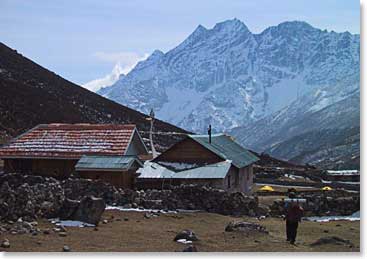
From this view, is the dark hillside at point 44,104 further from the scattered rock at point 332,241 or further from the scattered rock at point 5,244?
the scattered rock at point 332,241

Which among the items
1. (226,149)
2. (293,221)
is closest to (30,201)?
(293,221)

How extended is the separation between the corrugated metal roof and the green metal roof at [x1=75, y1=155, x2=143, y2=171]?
320mm

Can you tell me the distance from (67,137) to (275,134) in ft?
544

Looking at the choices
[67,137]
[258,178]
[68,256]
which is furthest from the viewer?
[258,178]

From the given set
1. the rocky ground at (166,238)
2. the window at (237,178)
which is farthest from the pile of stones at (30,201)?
the window at (237,178)

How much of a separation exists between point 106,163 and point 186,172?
1.99 metres

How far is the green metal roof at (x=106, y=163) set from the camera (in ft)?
51.0

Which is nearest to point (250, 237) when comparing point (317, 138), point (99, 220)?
point (99, 220)

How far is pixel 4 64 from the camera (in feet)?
160

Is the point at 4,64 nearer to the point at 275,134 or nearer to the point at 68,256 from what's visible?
the point at 68,256

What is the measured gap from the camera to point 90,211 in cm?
1026

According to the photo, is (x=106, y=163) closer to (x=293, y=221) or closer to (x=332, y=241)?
(x=293, y=221)

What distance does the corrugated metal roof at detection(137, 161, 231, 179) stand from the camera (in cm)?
1584

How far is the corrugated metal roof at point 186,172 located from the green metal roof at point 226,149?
113cm
